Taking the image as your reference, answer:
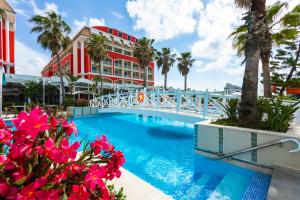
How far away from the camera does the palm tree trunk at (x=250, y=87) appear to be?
5848 millimetres

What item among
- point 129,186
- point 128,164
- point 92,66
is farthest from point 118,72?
point 129,186

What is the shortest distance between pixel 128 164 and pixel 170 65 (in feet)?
95.5

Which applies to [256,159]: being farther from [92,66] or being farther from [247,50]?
[92,66]

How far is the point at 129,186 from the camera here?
116 inches

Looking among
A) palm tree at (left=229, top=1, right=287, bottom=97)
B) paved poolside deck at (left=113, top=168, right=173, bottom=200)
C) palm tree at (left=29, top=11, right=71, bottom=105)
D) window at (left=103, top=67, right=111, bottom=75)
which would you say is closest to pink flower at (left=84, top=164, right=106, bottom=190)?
paved poolside deck at (left=113, top=168, right=173, bottom=200)

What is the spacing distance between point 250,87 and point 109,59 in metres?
36.8

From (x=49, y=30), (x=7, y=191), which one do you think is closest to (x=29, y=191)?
(x=7, y=191)

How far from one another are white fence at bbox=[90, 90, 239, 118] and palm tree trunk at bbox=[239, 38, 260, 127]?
1955mm

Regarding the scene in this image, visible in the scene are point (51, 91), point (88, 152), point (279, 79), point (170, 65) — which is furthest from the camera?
point (170, 65)

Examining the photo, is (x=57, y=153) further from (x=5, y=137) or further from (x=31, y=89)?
(x=31, y=89)

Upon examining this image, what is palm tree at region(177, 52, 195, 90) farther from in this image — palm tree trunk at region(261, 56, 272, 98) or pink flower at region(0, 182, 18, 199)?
pink flower at region(0, 182, 18, 199)

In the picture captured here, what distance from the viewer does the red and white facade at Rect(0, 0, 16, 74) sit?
22250 mm

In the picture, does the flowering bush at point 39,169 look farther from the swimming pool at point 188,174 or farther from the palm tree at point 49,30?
the palm tree at point 49,30

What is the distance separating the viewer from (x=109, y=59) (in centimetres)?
3941
